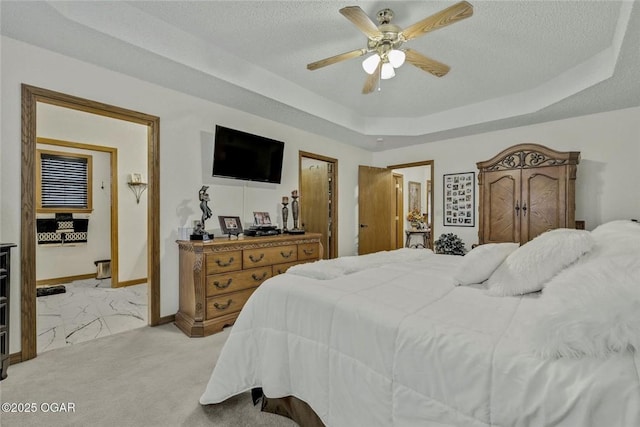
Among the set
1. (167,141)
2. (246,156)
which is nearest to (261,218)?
(246,156)

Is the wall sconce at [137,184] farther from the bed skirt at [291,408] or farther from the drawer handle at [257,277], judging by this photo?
the bed skirt at [291,408]

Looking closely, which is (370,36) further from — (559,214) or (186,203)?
(559,214)

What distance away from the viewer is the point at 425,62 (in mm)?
2287

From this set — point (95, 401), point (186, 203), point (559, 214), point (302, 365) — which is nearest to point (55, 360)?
point (95, 401)

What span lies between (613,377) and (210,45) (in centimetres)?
326

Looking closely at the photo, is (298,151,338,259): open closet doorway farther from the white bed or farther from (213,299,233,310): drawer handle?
the white bed

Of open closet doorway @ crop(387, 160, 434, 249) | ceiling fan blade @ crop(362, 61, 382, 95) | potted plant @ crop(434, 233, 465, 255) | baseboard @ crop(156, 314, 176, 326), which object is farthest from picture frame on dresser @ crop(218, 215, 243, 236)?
open closet doorway @ crop(387, 160, 434, 249)

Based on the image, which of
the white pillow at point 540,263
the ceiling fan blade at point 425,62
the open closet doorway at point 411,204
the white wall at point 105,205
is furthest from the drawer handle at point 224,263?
the open closet doorway at point 411,204

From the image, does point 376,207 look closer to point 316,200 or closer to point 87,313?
point 316,200

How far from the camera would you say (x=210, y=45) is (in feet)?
8.70

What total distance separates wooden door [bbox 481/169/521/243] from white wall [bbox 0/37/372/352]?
2.52 m

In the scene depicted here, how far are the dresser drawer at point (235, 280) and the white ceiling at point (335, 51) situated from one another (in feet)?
6.24

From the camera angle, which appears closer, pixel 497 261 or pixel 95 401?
pixel 497 261

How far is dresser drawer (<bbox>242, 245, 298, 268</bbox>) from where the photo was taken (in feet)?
9.88
